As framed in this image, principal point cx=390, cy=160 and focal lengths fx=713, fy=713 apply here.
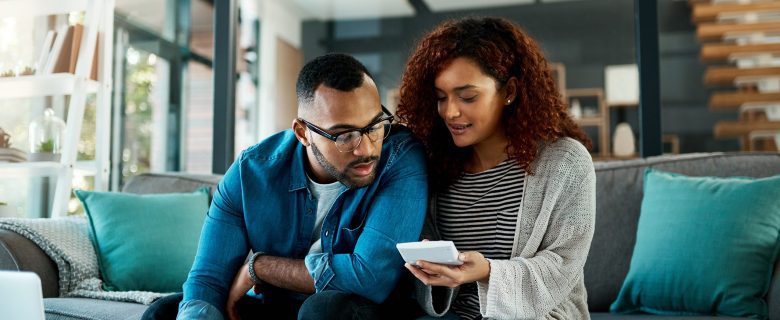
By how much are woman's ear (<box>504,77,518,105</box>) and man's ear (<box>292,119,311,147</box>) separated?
1.55 feet

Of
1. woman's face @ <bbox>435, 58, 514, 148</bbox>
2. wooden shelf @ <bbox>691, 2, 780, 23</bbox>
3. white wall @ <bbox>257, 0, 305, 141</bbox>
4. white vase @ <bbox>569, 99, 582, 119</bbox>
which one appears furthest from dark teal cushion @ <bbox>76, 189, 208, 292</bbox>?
white vase @ <bbox>569, 99, 582, 119</bbox>

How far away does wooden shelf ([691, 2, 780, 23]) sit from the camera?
17.5 ft


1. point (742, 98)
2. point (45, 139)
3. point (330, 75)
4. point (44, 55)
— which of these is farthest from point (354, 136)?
point (742, 98)

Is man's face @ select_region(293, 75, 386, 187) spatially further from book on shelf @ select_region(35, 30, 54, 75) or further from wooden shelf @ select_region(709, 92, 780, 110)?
wooden shelf @ select_region(709, 92, 780, 110)

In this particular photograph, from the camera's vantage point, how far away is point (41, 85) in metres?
2.80

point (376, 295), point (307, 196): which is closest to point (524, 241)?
point (376, 295)

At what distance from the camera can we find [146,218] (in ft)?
7.57

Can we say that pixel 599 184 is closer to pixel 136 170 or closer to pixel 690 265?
pixel 690 265

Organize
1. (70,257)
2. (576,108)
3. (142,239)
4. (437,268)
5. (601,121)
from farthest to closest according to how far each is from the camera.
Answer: (576,108)
(601,121)
(142,239)
(70,257)
(437,268)

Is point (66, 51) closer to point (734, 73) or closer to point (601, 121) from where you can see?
point (734, 73)

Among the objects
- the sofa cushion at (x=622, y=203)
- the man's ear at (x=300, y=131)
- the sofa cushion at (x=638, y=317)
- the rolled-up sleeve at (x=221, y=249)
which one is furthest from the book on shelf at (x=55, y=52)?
the sofa cushion at (x=638, y=317)

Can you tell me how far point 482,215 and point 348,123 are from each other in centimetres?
38

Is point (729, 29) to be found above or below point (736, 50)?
above

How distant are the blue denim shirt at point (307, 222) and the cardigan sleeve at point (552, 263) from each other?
0.73ft
